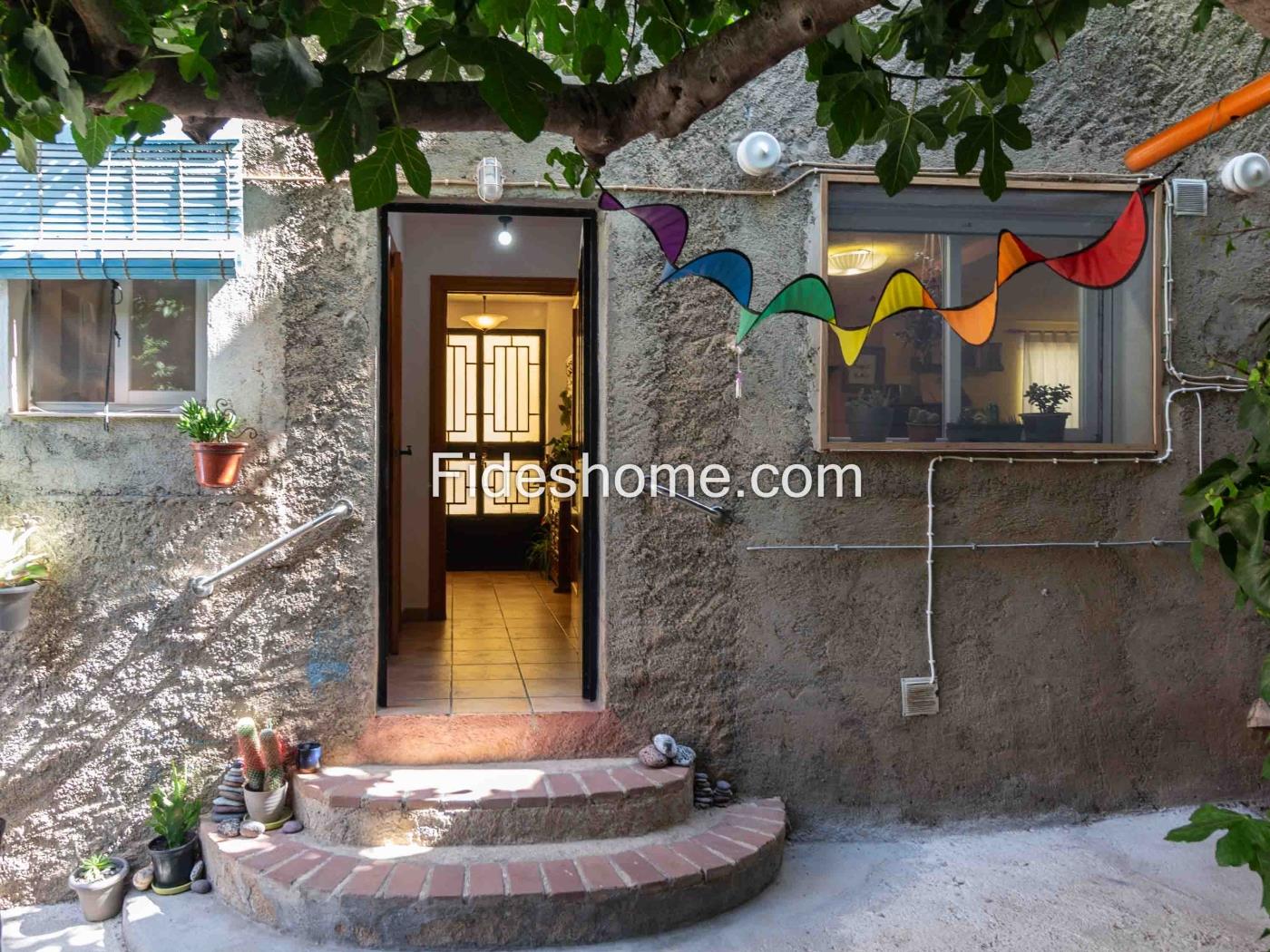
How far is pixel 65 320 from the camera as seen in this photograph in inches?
167

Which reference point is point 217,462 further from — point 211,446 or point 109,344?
point 109,344

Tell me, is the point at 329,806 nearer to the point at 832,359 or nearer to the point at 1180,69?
the point at 832,359

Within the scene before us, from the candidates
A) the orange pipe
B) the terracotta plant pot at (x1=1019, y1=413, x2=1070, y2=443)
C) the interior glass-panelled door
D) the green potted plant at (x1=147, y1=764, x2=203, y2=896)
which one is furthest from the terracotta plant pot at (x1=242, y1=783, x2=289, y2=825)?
the interior glass-panelled door

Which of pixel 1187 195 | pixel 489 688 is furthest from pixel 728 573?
pixel 1187 195

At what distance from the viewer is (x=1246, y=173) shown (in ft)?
15.0

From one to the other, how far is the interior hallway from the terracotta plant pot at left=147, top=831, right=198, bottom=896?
0.90m

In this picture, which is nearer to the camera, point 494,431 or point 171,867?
point 171,867

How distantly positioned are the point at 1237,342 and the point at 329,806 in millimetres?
4188

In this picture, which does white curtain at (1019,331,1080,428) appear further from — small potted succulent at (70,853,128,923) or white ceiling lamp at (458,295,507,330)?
white ceiling lamp at (458,295,507,330)

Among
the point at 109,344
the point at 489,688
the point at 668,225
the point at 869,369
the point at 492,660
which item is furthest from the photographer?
the point at 492,660

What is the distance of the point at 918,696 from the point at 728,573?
37.1 inches

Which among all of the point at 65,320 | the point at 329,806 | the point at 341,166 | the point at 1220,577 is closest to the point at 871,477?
the point at 1220,577

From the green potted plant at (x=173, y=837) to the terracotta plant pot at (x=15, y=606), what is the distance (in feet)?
2.57

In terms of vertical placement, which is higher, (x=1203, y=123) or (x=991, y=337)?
(x=1203, y=123)
